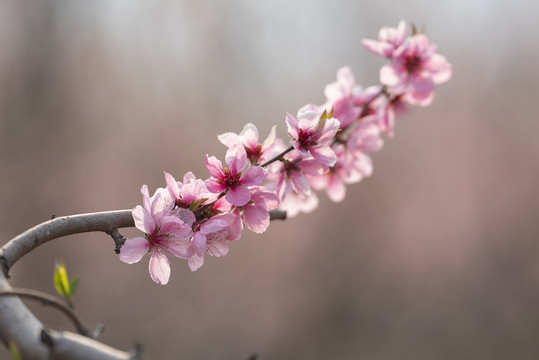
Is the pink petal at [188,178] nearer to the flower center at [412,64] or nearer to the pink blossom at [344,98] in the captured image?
the pink blossom at [344,98]

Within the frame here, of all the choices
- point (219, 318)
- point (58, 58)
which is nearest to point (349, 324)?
point (219, 318)

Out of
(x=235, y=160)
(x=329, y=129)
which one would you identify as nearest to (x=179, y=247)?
(x=235, y=160)

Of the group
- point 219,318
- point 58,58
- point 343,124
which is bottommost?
point 343,124

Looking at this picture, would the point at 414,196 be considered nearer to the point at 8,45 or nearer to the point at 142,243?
the point at 8,45

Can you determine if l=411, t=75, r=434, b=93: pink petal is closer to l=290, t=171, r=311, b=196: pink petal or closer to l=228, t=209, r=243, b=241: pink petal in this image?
l=290, t=171, r=311, b=196: pink petal

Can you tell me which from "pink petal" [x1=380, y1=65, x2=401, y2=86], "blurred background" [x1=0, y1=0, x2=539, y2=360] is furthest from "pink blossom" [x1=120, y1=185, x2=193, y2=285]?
"blurred background" [x1=0, y1=0, x2=539, y2=360]

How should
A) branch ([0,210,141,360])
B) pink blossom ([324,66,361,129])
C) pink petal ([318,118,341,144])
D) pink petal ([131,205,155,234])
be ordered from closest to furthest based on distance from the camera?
branch ([0,210,141,360]) < pink petal ([131,205,155,234]) < pink petal ([318,118,341,144]) < pink blossom ([324,66,361,129])
